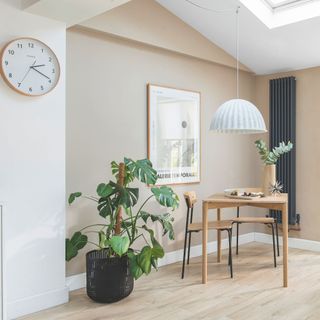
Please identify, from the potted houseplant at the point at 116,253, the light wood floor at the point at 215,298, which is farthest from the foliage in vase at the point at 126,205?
the light wood floor at the point at 215,298

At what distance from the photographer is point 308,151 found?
4.64 meters

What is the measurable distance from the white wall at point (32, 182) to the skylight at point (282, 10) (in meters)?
2.01

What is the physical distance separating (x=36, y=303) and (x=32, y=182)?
916 mm

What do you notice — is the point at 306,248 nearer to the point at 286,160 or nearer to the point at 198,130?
the point at 286,160

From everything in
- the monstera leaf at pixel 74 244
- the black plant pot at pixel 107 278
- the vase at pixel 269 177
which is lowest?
the black plant pot at pixel 107 278

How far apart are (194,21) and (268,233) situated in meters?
2.93

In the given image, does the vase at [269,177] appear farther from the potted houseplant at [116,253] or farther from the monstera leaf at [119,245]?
the monstera leaf at [119,245]

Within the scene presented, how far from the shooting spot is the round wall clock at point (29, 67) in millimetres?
2619

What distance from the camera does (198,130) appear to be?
443cm

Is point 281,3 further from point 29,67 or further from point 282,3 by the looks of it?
point 29,67

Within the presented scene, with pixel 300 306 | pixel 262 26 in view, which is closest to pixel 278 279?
pixel 300 306

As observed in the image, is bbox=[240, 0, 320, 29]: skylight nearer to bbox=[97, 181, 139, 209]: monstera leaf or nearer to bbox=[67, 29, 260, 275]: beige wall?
bbox=[67, 29, 260, 275]: beige wall

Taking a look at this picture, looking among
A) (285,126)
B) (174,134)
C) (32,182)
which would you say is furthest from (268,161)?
(32,182)

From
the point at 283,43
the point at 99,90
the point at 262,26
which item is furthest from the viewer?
the point at 283,43
